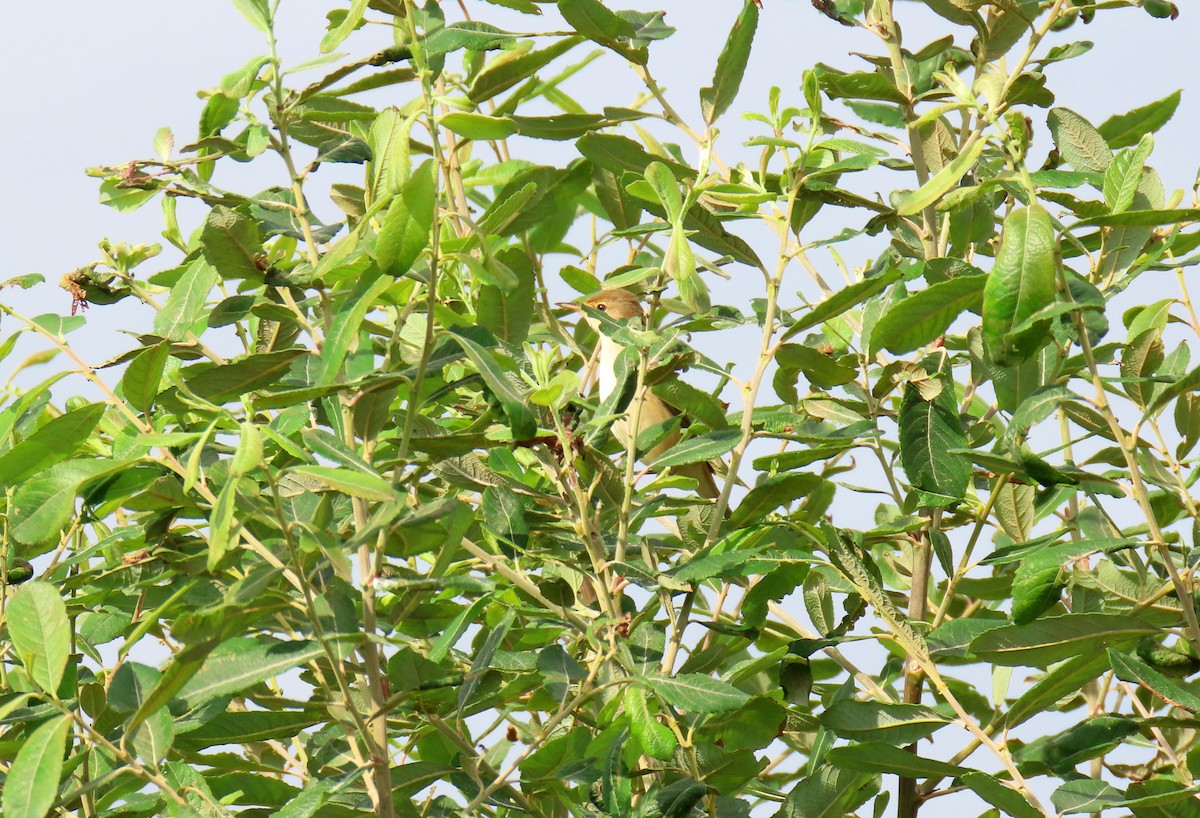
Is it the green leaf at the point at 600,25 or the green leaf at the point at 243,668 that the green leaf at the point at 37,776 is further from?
the green leaf at the point at 600,25

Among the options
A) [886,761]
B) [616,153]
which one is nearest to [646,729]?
[886,761]

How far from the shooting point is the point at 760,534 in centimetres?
225

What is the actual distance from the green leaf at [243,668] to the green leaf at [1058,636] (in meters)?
0.93

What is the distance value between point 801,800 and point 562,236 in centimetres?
123

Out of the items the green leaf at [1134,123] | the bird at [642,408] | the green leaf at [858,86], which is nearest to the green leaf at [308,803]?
the green leaf at [858,86]

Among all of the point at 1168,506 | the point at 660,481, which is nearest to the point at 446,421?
the point at 660,481

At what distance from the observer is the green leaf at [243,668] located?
156 centimetres

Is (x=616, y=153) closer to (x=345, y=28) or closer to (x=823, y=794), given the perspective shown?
(x=345, y=28)

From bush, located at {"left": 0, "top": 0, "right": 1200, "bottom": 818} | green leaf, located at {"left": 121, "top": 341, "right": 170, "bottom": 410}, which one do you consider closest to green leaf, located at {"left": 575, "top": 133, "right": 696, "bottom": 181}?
bush, located at {"left": 0, "top": 0, "right": 1200, "bottom": 818}

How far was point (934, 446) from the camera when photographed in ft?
6.72

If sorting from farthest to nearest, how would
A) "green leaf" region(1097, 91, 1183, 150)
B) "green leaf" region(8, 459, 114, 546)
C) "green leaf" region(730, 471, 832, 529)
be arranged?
"green leaf" region(1097, 91, 1183, 150), "green leaf" region(730, 471, 832, 529), "green leaf" region(8, 459, 114, 546)

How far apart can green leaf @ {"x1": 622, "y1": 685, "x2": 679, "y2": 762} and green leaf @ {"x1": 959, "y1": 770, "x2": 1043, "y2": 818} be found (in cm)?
45

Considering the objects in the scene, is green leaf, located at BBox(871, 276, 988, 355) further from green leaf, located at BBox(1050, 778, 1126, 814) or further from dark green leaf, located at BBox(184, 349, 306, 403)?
dark green leaf, located at BBox(184, 349, 306, 403)

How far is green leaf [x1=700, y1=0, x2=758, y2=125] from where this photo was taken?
7.61 feet
